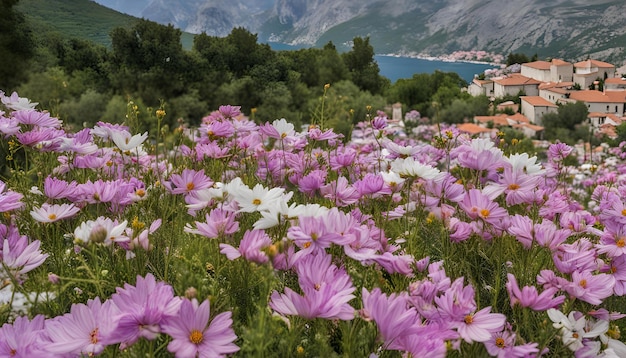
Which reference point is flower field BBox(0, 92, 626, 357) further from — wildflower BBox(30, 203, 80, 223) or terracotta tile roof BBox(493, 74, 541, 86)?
terracotta tile roof BBox(493, 74, 541, 86)

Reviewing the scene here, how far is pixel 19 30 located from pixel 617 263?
22.1m

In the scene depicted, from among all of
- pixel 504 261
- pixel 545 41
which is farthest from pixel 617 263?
pixel 545 41

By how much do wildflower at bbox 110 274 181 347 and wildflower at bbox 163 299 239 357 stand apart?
0.01 metres

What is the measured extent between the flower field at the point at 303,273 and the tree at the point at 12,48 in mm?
18271

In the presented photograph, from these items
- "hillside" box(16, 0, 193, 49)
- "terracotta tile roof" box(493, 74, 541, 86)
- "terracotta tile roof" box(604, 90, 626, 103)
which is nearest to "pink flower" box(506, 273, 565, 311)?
"hillside" box(16, 0, 193, 49)

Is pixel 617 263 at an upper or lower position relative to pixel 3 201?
lower

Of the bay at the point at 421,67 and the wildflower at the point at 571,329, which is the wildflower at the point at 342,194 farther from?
the bay at the point at 421,67

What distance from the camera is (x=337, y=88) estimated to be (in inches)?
1162

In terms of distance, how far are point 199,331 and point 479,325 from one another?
0.51m

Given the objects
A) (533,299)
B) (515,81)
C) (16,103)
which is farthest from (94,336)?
(515,81)

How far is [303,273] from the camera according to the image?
87 cm

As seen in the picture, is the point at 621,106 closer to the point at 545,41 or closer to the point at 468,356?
the point at 468,356

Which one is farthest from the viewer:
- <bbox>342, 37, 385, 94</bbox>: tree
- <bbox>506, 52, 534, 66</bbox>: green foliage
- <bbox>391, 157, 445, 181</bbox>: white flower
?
<bbox>506, 52, 534, 66</bbox>: green foliage

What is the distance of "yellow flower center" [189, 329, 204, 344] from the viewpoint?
0.71 m
